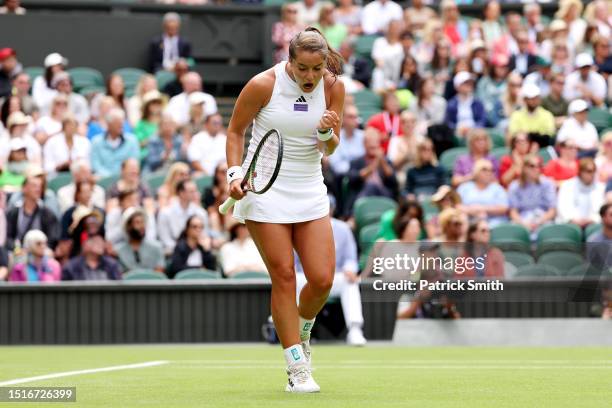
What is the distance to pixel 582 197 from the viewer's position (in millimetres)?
14227

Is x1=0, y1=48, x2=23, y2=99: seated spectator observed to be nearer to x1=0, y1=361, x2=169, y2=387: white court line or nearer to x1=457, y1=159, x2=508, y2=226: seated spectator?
x1=457, y1=159, x2=508, y2=226: seated spectator

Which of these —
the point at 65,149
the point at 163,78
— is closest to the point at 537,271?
the point at 65,149

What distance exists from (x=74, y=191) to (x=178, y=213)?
1109 mm

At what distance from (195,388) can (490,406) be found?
1.76m

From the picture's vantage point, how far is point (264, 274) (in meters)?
13.4

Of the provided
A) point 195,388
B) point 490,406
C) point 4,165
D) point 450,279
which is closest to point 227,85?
point 4,165

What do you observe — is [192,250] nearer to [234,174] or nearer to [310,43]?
[234,174]

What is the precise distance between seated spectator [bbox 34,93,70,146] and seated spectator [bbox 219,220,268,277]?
114 inches

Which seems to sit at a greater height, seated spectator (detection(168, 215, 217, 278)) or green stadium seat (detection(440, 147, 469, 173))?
green stadium seat (detection(440, 147, 469, 173))

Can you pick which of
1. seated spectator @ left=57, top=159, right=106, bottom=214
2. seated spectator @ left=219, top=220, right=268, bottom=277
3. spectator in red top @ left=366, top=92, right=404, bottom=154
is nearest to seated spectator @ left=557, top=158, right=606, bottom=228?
spectator in red top @ left=366, top=92, right=404, bottom=154

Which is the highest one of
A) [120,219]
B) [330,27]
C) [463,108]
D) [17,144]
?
[330,27]

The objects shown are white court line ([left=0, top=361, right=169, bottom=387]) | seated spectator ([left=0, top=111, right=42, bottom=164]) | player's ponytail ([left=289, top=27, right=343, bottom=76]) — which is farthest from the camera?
seated spectator ([left=0, top=111, right=42, bottom=164])

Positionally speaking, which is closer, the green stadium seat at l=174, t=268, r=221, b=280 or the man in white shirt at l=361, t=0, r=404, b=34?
the green stadium seat at l=174, t=268, r=221, b=280

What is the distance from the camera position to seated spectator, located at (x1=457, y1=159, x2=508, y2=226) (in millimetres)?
14266
